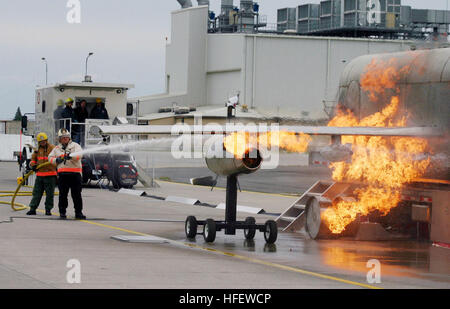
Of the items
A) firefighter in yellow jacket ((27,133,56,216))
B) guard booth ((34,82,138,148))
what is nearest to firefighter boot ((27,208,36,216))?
firefighter in yellow jacket ((27,133,56,216))

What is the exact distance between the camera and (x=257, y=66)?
73250mm

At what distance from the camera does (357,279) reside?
12.1 meters

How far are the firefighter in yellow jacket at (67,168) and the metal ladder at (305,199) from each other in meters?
4.88

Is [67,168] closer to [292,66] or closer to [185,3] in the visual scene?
[292,66]

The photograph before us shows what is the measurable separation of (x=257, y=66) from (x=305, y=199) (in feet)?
182

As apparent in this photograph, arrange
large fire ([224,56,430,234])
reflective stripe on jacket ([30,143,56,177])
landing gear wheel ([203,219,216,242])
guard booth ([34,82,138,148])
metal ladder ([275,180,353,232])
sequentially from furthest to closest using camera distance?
guard booth ([34,82,138,148]), reflective stripe on jacket ([30,143,56,177]), metal ladder ([275,180,353,232]), large fire ([224,56,430,234]), landing gear wheel ([203,219,216,242])

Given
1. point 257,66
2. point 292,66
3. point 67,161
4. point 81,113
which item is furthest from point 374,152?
point 292,66

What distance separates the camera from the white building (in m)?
73.1

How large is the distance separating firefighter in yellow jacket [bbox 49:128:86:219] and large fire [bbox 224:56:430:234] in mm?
4640

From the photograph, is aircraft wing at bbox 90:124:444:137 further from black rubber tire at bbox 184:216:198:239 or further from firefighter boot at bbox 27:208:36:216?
firefighter boot at bbox 27:208:36:216

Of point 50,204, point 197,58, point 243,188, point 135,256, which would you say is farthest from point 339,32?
point 135,256

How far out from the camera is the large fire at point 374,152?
16.5 m
